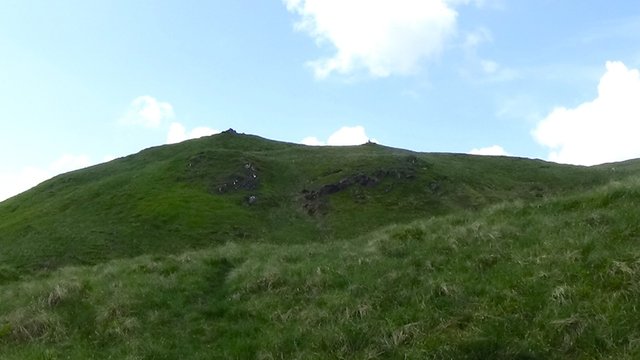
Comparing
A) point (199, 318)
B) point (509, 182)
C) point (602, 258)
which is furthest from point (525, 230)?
point (509, 182)

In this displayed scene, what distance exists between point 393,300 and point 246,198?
5726cm

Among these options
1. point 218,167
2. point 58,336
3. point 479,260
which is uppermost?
point 218,167

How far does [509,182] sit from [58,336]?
70253mm

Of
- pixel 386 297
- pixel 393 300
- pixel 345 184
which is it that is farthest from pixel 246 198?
pixel 393 300

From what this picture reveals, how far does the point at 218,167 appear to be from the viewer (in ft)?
281

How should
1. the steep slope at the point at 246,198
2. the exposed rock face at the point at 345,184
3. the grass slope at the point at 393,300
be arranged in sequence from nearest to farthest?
1. the grass slope at the point at 393,300
2. the steep slope at the point at 246,198
3. the exposed rock face at the point at 345,184

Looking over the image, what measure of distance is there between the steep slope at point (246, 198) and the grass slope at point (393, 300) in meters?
29.9

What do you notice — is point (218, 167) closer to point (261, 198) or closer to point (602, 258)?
point (261, 198)

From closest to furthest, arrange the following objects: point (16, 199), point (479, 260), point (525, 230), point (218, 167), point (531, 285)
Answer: point (531, 285), point (479, 260), point (525, 230), point (218, 167), point (16, 199)

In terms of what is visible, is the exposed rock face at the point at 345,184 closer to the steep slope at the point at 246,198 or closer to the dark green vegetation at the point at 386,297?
the steep slope at the point at 246,198

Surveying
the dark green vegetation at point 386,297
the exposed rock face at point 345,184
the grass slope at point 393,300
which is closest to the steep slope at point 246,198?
the exposed rock face at point 345,184

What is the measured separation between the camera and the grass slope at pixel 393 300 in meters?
14.9

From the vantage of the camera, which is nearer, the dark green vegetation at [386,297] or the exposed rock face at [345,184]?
the dark green vegetation at [386,297]

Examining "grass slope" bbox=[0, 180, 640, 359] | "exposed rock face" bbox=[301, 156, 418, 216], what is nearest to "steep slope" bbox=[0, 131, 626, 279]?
"exposed rock face" bbox=[301, 156, 418, 216]
